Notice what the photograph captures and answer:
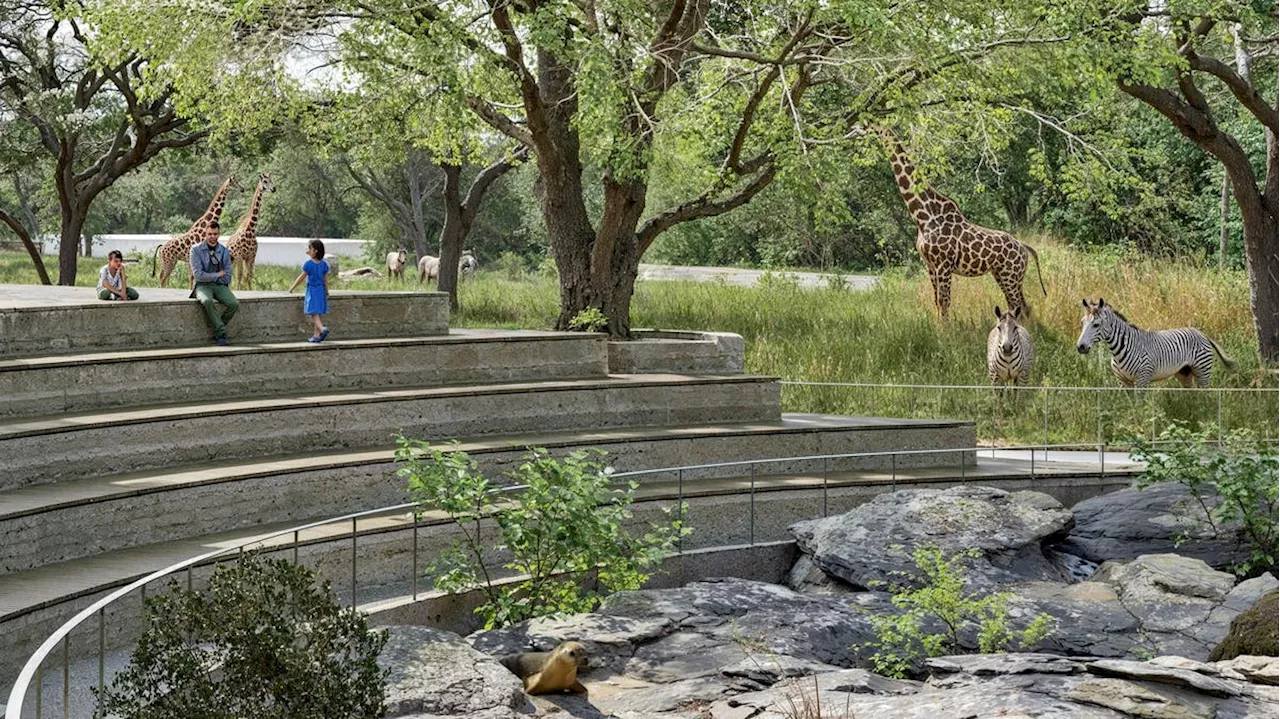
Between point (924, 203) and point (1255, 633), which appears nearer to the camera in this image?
point (1255, 633)

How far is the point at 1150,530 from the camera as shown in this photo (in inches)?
611

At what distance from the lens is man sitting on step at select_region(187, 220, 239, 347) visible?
1612cm

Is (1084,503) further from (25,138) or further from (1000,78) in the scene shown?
(25,138)

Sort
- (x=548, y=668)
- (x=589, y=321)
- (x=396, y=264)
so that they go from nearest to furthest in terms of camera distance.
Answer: (x=548, y=668)
(x=589, y=321)
(x=396, y=264)

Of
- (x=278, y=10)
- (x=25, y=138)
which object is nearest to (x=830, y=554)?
(x=278, y=10)

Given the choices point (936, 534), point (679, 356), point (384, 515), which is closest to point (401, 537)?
point (384, 515)

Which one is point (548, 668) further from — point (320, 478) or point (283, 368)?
point (283, 368)

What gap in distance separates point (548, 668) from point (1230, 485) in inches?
302

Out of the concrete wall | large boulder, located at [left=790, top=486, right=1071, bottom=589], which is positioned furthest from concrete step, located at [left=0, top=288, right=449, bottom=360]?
large boulder, located at [left=790, top=486, right=1071, bottom=589]

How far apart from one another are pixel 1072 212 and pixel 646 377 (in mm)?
27178

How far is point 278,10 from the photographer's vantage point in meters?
18.8

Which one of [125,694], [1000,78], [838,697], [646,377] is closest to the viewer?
[125,694]

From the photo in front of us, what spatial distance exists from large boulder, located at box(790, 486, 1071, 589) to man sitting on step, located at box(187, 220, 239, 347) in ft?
20.6

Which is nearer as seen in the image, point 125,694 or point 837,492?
point 125,694
